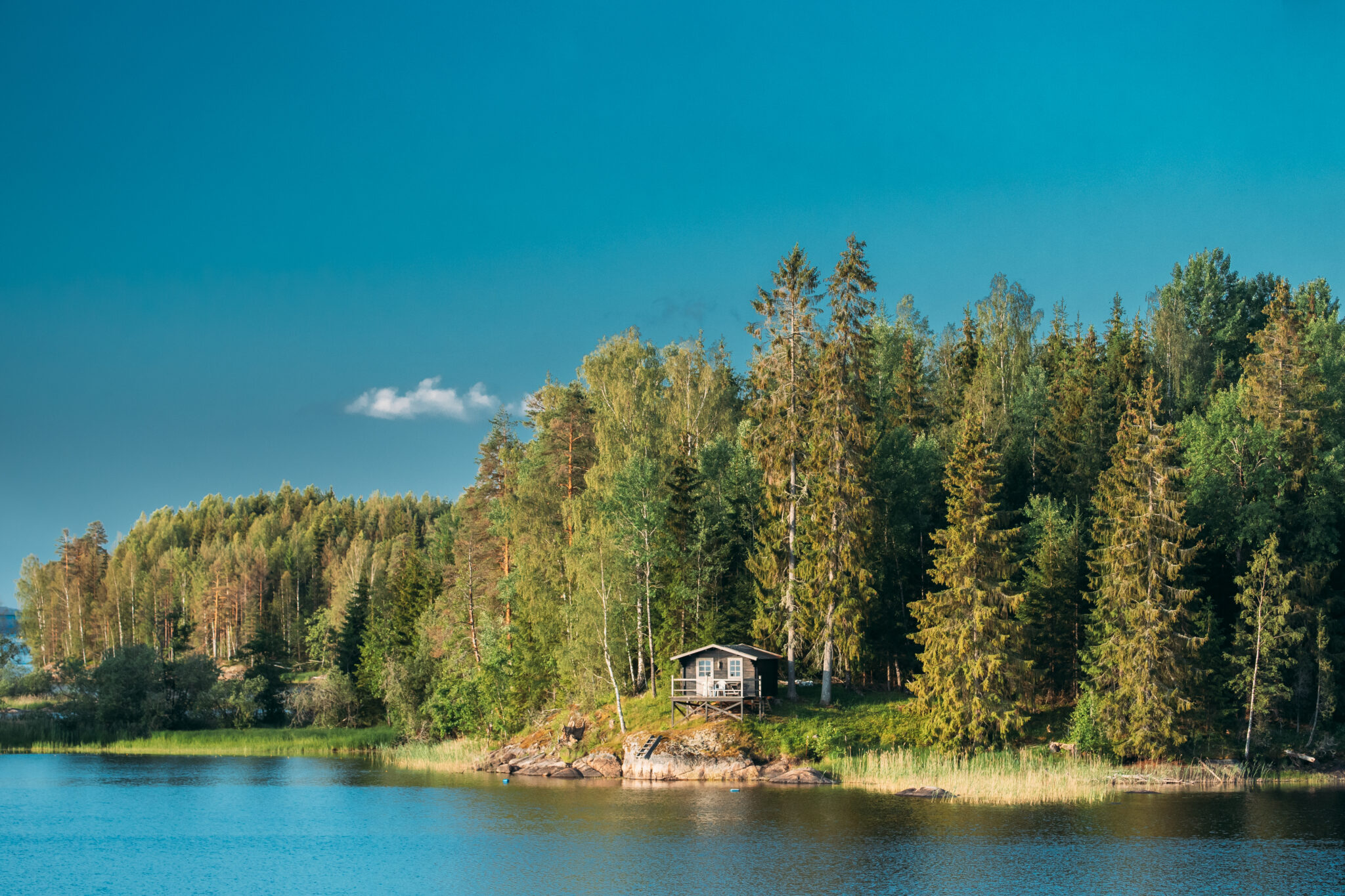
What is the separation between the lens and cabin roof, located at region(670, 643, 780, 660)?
54062 millimetres

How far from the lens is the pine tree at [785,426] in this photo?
57312 millimetres

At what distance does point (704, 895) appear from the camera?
29.0 m

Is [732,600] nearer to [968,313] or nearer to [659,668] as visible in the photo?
[659,668]

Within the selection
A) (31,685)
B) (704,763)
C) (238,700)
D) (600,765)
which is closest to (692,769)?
(704,763)

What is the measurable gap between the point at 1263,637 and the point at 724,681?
26547 mm

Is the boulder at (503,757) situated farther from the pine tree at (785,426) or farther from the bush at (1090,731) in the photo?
the bush at (1090,731)

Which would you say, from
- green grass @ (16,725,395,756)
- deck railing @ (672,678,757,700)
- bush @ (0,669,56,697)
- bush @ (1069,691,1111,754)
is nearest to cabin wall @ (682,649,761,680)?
deck railing @ (672,678,757,700)

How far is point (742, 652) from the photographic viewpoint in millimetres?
54156

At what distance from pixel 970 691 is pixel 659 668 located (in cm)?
1815

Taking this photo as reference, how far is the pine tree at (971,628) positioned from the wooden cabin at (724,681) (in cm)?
820

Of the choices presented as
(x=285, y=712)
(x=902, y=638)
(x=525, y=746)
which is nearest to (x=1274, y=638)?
(x=902, y=638)

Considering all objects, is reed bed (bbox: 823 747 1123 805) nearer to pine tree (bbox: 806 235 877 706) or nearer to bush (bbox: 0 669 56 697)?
pine tree (bbox: 806 235 877 706)

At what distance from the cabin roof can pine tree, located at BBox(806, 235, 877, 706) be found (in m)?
3.01

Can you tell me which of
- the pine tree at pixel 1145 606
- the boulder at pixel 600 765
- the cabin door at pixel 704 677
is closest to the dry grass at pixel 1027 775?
the pine tree at pixel 1145 606
